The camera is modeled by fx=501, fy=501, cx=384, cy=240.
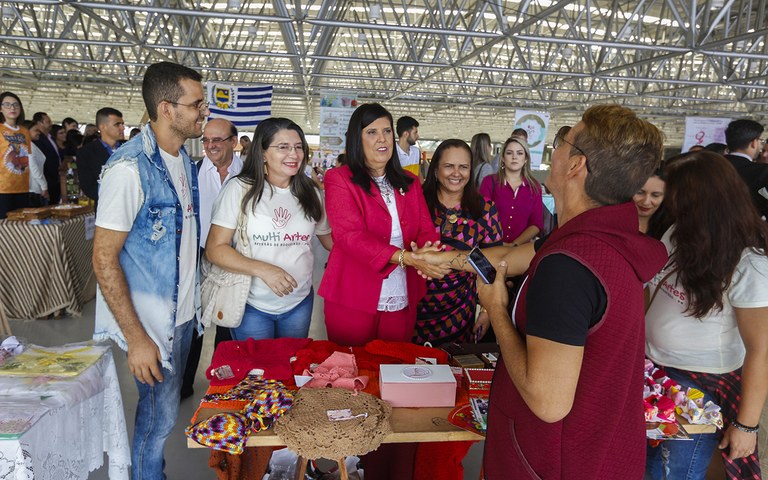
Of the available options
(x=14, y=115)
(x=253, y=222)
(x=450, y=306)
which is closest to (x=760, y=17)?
(x=450, y=306)

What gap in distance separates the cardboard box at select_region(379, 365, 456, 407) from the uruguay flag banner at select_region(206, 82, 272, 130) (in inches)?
242

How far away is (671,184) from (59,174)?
8022 millimetres

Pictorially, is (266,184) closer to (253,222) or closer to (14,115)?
(253,222)

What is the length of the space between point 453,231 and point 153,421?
1603 mm

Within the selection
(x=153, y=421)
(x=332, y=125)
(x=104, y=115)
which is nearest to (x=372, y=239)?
(x=153, y=421)

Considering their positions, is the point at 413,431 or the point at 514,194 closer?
the point at 413,431

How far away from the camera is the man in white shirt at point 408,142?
17.9 ft

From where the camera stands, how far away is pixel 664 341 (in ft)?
5.96

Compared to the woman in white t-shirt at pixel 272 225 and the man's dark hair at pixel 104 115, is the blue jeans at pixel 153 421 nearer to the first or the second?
the woman in white t-shirt at pixel 272 225

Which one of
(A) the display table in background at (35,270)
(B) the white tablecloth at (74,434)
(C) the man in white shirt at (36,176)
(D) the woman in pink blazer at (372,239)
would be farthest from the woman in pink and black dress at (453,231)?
(C) the man in white shirt at (36,176)

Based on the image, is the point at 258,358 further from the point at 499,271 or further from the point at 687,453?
the point at 687,453

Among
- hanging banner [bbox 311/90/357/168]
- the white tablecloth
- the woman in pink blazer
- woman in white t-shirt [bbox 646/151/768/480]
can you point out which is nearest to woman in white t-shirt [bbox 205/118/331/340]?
the woman in pink blazer

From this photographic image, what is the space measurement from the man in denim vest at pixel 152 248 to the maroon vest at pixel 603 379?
1279 millimetres

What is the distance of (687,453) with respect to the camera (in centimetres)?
180
